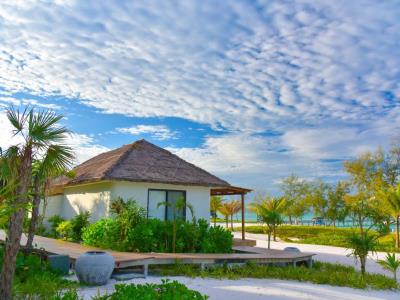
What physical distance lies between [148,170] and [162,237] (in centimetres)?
392

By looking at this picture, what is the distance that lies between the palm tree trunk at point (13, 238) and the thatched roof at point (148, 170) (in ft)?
26.1

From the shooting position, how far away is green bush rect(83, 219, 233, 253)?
42.3ft

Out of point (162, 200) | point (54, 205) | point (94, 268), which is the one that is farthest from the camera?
point (54, 205)

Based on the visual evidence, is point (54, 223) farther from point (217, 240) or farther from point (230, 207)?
point (230, 207)

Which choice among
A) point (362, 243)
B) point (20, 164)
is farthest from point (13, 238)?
point (362, 243)

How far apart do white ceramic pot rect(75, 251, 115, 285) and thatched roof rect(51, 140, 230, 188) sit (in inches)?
231

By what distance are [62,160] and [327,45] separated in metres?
7.93

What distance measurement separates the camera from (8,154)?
7.03 meters

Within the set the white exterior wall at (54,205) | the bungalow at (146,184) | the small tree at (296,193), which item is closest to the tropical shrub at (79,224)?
the bungalow at (146,184)

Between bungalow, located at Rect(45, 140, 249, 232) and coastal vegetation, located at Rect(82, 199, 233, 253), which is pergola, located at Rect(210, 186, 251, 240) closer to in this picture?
bungalow, located at Rect(45, 140, 249, 232)

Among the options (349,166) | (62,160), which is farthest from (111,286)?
(349,166)

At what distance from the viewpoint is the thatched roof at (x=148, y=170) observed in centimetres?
1540

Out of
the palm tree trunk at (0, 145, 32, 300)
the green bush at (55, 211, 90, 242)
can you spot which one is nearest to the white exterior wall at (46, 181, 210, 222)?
the green bush at (55, 211, 90, 242)

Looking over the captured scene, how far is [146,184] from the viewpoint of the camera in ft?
52.7
